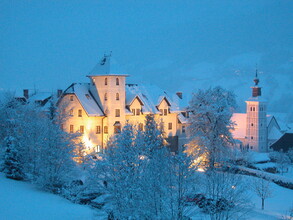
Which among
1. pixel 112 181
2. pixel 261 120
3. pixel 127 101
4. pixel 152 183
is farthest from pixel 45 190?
pixel 261 120

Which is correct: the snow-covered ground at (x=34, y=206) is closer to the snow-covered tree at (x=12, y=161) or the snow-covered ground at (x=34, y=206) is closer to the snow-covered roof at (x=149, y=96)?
the snow-covered tree at (x=12, y=161)

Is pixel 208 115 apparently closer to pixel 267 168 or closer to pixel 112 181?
pixel 267 168

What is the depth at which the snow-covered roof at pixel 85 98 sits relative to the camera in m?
49.7

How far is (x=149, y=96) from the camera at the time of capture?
2247 inches

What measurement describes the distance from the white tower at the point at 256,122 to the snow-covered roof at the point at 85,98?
122ft

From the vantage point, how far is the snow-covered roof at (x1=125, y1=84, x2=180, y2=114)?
5422 cm

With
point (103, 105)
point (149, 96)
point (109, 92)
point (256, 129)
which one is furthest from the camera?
point (256, 129)

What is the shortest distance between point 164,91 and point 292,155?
19763 mm

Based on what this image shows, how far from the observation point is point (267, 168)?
54.3 m

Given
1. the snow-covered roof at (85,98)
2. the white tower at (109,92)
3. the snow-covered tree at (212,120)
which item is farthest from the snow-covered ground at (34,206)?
the white tower at (109,92)

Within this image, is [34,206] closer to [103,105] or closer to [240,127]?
[103,105]

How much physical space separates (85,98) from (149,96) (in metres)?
9.76

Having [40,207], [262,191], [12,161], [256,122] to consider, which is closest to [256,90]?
[256,122]

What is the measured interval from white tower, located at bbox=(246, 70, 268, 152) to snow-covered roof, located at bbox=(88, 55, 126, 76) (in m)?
35.2
